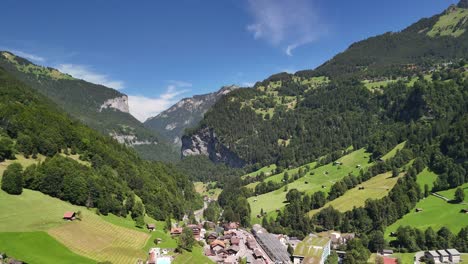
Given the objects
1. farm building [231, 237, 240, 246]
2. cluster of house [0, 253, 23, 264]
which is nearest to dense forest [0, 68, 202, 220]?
farm building [231, 237, 240, 246]

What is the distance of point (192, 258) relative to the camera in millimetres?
91438

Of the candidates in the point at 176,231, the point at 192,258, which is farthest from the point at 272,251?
the point at 176,231

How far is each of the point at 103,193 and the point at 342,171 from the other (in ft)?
427

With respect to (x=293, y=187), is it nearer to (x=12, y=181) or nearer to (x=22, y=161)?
Answer: (x=22, y=161)

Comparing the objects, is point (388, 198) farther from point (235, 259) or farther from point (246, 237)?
point (235, 259)

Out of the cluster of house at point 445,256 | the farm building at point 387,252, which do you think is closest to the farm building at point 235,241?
the farm building at point 387,252

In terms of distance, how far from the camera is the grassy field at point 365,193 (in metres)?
147

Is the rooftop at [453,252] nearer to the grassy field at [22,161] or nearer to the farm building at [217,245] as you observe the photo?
the farm building at [217,245]

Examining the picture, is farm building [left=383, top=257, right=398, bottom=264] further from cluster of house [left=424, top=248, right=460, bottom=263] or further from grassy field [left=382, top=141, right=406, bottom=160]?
grassy field [left=382, top=141, right=406, bottom=160]

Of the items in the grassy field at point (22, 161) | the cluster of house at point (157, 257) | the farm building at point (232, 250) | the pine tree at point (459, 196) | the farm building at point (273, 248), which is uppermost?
the grassy field at point (22, 161)

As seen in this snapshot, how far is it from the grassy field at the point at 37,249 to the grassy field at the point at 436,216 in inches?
3688

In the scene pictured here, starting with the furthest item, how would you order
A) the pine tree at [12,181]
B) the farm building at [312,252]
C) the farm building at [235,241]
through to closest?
the farm building at [235,241] → the farm building at [312,252] → the pine tree at [12,181]

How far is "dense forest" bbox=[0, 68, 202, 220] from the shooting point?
95.8 metres

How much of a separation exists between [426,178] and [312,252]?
76556 mm
